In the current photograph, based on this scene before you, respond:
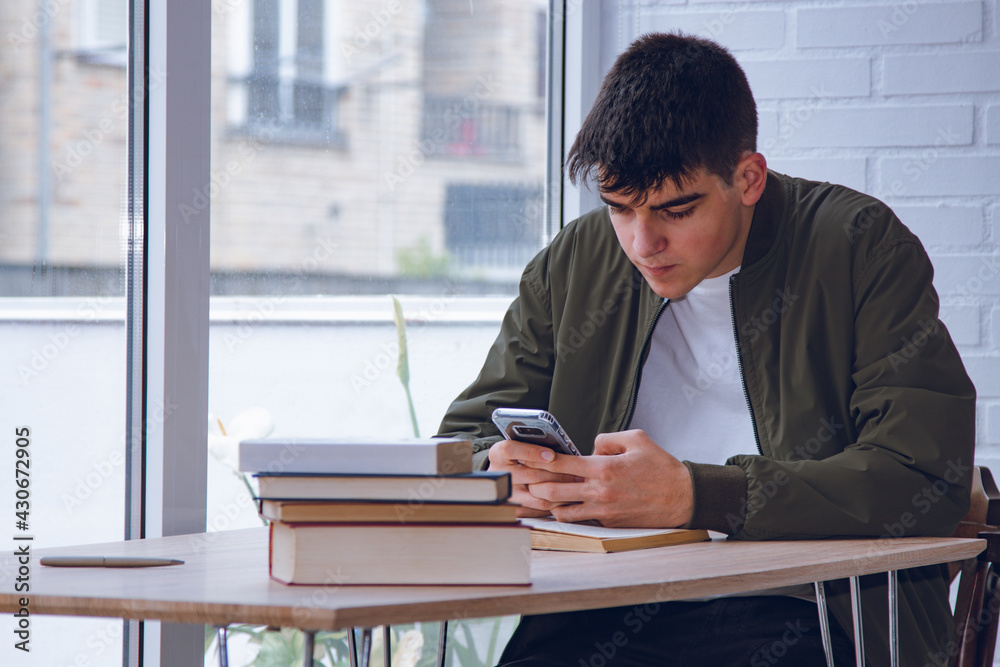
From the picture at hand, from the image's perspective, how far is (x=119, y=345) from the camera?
1467 millimetres

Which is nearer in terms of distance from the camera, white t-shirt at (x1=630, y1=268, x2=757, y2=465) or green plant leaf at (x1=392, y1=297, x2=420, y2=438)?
white t-shirt at (x1=630, y1=268, x2=757, y2=465)

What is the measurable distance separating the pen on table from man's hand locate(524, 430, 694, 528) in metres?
0.46

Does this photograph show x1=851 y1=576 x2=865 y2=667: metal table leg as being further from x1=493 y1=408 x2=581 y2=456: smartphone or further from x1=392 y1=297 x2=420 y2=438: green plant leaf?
x1=392 y1=297 x2=420 y2=438: green plant leaf

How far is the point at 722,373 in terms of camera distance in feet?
5.15

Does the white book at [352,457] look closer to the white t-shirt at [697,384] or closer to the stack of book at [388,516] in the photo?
the stack of book at [388,516]

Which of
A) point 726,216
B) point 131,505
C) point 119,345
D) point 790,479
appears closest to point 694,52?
point 726,216

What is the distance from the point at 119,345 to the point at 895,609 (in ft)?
3.61

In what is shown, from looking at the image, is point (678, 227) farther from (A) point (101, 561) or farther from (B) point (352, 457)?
(A) point (101, 561)

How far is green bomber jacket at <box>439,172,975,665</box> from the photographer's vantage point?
1.23m

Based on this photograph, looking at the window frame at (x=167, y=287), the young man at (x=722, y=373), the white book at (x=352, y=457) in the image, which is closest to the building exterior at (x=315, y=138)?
the window frame at (x=167, y=287)

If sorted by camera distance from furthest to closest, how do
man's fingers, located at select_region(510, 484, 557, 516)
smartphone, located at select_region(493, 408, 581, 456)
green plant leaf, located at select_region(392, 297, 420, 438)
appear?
green plant leaf, located at select_region(392, 297, 420, 438)
man's fingers, located at select_region(510, 484, 557, 516)
smartphone, located at select_region(493, 408, 581, 456)

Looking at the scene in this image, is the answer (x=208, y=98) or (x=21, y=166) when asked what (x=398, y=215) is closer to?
(x=208, y=98)

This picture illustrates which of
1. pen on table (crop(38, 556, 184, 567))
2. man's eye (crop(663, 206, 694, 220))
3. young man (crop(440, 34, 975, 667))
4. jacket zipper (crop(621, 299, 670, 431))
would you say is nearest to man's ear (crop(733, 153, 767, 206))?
young man (crop(440, 34, 975, 667))

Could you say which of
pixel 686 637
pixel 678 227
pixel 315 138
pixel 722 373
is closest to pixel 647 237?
pixel 678 227
